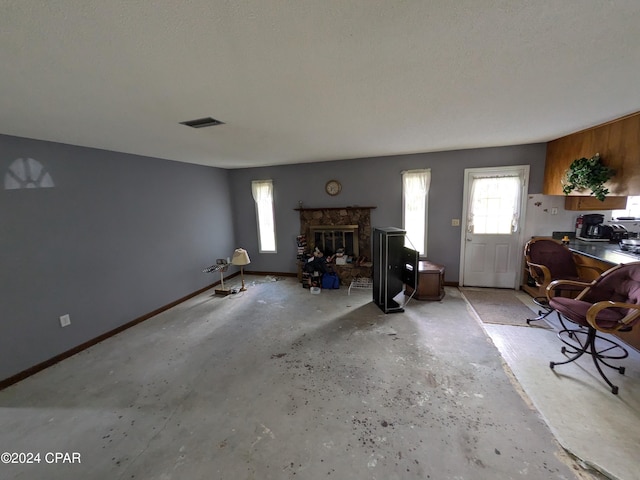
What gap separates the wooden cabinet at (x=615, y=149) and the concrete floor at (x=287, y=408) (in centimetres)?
211

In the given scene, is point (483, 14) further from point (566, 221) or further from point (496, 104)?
point (566, 221)

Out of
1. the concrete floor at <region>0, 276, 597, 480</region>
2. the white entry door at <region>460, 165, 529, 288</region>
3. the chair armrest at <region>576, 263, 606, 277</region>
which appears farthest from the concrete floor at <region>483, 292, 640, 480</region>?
the white entry door at <region>460, 165, 529, 288</region>

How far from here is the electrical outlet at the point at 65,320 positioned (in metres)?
2.72

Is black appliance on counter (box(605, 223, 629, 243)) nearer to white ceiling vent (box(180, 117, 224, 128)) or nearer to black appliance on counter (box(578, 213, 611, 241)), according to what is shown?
black appliance on counter (box(578, 213, 611, 241))

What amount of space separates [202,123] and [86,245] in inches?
84.1

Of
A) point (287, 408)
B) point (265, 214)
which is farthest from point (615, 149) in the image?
point (265, 214)

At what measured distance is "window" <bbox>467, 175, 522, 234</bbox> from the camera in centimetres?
398

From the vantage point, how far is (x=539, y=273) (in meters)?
3.35

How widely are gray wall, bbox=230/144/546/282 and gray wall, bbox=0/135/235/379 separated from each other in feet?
4.40

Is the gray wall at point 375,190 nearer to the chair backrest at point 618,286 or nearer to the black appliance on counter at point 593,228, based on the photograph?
the black appliance on counter at point 593,228

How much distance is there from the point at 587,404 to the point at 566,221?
2.99m

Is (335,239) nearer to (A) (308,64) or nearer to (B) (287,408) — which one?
(B) (287,408)

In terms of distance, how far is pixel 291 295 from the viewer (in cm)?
435

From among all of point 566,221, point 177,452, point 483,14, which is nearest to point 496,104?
point 483,14
